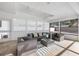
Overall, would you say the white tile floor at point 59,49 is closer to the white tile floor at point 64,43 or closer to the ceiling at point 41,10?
the white tile floor at point 64,43

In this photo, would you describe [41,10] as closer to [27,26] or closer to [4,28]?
[27,26]

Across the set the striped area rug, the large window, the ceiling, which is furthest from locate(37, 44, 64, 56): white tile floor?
the large window

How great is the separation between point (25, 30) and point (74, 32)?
5.33 ft

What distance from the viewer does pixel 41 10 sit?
6.73 ft

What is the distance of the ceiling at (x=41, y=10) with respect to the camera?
1.89m

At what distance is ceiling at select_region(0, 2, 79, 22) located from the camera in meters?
1.89

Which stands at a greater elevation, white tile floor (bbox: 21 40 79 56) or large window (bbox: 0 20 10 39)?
large window (bbox: 0 20 10 39)

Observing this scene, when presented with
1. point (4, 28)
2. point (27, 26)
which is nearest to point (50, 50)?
point (27, 26)

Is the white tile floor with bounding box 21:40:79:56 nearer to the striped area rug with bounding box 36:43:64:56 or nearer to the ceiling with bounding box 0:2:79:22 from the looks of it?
the striped area rug with bounding box 36:43:64:56

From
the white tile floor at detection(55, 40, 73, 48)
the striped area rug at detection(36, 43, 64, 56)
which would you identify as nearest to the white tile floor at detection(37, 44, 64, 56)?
the striped area rug at detection(36, 43, 64, 56)

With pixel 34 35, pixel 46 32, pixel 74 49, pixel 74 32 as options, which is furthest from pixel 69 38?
pixel 34 35

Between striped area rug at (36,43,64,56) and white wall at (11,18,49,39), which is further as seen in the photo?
striped area rug at (36,43,64,56)

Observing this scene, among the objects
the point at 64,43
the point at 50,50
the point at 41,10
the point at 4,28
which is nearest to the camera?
the point at 4,28

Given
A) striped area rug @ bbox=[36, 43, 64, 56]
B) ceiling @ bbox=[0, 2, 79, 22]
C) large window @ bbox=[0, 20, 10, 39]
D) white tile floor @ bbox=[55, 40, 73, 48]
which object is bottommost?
striped area rug @ bbox=[36, 43, 64, 56]
